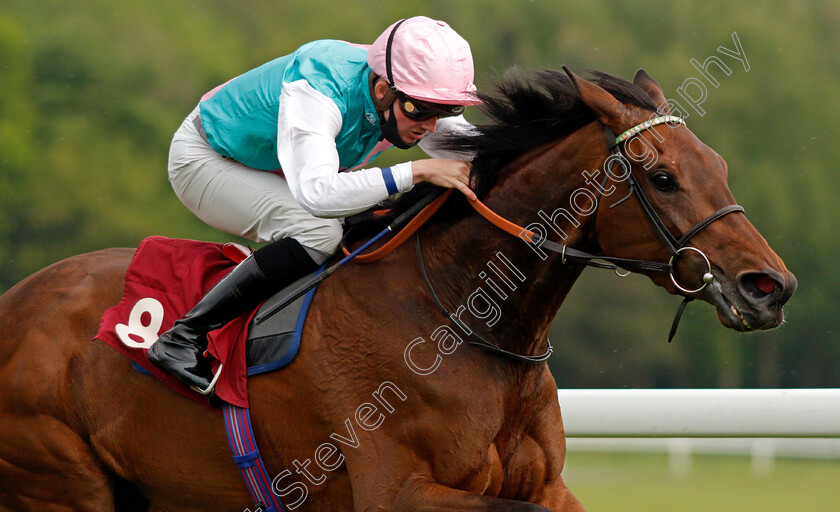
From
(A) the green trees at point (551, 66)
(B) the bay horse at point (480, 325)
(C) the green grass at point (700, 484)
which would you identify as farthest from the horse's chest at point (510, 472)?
(A) the green trees at point (551, 66)

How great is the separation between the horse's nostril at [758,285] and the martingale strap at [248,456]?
1479 mm

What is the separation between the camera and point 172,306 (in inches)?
116

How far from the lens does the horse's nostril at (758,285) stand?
2.16m

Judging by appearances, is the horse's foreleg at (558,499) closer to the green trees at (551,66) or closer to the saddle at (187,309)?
the saddle at (187,309)

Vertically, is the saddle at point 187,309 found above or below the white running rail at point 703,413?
above

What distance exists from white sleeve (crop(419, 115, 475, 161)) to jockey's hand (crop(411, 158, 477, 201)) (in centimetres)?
11

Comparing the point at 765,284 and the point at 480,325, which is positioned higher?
the point at 765,284

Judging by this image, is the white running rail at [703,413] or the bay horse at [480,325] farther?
the white running rail at [703,413]

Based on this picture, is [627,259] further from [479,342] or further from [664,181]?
[479,342]

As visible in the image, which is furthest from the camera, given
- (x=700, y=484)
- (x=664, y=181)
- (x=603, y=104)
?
(x=700, y=484)

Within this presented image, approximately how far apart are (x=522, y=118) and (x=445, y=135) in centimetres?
26

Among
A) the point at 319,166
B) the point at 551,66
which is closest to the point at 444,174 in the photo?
the point at 319,166

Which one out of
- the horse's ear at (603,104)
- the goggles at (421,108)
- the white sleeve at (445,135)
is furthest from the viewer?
the white sleeve at (445,135)

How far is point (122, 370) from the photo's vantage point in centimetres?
297
